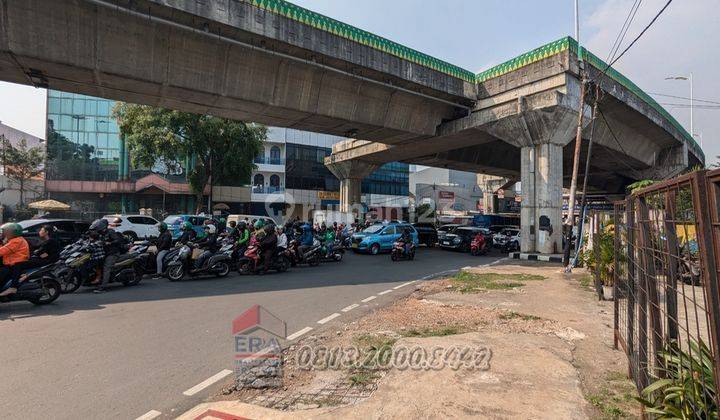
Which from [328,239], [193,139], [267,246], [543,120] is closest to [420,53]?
[543,120]

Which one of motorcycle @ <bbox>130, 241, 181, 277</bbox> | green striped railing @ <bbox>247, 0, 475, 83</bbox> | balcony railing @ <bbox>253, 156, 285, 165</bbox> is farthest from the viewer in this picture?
balcony railing @ <bbox>253, 156, 285, 165</bbox>

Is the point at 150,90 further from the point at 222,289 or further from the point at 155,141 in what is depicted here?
the point at 155,141

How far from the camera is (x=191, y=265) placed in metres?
10.5

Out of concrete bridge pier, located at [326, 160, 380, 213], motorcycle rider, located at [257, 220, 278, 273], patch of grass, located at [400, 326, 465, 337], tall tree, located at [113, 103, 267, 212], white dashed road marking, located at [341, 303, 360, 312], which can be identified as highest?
tall tree, located at [113, 103, 267, 212]

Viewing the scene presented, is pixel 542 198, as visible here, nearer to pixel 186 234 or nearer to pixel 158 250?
pixel 186 234

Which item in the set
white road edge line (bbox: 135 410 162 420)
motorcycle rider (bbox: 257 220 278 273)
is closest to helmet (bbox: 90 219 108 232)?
motorcycle rider (bbox: 257 220 278 273)

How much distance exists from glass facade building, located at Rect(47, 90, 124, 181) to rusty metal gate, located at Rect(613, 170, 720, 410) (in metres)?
40.7

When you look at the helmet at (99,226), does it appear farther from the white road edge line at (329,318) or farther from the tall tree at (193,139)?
the tall tree at (193,139)

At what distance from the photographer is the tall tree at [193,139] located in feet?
82.0

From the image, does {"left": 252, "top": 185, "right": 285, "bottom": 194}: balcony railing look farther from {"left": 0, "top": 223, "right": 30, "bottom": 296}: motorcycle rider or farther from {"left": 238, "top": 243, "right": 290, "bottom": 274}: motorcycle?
{"left": 0, "top": 223, "right": 30, "bottom": 296}: motorcycle rider

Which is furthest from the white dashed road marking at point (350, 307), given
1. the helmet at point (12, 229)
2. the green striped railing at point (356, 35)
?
the green striped railing at point (356, 35)

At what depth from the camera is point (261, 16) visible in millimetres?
11750

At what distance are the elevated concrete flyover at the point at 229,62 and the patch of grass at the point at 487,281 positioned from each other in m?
7.92

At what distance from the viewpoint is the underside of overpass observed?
10.1 m
